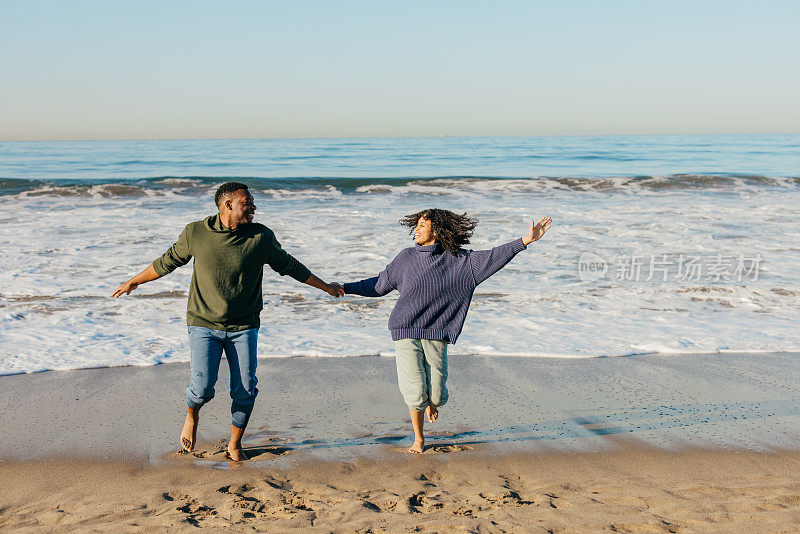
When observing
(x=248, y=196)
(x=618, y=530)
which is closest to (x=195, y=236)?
(x=248, y=196)

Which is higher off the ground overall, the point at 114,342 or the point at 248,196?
the point at 248,196

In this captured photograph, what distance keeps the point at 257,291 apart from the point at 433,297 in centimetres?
96

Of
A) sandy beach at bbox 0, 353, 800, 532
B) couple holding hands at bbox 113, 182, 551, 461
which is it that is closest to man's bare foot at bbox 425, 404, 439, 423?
couple holding hands at bbox 113, 182, 551, 461

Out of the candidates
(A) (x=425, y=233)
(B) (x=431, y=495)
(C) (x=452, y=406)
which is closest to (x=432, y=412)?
(C) (x=452, y=406)

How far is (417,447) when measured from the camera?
3.96 m

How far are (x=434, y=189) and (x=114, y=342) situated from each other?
64.9 feet

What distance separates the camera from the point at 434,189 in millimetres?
25422

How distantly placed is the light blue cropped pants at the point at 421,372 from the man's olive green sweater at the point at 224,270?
85cm

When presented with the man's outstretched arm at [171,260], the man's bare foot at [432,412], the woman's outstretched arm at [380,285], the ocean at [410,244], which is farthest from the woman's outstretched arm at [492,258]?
the ocean at [410,244]

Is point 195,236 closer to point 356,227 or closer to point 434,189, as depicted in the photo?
point 356,227

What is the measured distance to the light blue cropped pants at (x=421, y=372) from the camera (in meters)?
3.96

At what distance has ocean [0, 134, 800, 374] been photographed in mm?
6410

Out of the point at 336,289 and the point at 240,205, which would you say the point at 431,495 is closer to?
the point at 336,289

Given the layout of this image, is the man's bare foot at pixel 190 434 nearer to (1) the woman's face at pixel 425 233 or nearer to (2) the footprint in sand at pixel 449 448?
(2) the footprint in sand at pixel 449 448
